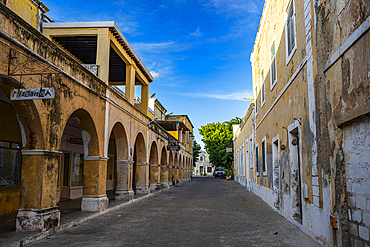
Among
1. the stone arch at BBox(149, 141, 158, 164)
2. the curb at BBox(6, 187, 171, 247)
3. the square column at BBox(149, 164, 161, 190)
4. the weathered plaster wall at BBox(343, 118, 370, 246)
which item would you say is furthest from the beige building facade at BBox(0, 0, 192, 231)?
the weathered plaster wall at BBox(343, 118, 370, 246)

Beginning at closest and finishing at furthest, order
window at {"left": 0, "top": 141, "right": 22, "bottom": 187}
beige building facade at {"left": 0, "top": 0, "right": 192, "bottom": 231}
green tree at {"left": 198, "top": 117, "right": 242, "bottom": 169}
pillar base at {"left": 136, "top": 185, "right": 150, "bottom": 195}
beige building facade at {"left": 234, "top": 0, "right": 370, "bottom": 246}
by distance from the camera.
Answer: beige building facade at {"left": 234, "top": 0, "right": 370, "bottom": 246} → beige building facade at {"left": 0, "top": 0, "right": 192, "bottom": 231} → window at {"left": 0, "top": 141, "right": 22, "bottom": 187} → pillar base at {"left": 136, "top": 185, "right": 150, "bottom": 195} → green tree at {"left": 198, "top": 117, "right": 242, "bottom": 169}

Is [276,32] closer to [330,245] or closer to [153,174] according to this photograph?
[330,245]

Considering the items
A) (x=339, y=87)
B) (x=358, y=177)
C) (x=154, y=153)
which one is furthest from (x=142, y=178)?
(x=358, y=177)

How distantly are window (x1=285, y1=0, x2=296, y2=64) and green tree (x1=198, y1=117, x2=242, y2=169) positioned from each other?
117 feet

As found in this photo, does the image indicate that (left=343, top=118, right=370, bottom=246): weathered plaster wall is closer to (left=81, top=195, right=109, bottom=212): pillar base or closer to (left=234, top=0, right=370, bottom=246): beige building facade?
(left=234, top=0, right=370, bottom=246): beige building facade

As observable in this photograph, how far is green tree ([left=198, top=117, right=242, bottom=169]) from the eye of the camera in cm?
4412

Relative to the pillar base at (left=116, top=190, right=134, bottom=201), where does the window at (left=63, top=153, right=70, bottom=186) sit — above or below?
above

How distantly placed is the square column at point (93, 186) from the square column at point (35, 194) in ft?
8.94

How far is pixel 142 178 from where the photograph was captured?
16.1 metres

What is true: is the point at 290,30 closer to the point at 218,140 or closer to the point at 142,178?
the point at 142,178

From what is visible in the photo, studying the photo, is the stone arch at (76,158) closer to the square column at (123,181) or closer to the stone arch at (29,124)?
the square column at (123,181)

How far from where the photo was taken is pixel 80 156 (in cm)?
1488

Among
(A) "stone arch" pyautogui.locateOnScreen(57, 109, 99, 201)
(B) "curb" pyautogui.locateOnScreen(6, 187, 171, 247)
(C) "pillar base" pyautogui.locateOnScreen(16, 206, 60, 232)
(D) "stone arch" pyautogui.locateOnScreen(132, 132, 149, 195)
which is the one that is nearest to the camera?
(B) "curb" pyautogui.locateOnScreen(6, 187, 171, 247)

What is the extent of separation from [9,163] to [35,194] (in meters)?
3.88
